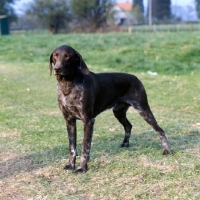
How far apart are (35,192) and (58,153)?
59.1 inches

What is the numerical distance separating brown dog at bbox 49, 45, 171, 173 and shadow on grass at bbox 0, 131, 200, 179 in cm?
38

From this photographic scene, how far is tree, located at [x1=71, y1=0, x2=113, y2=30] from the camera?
143 ft

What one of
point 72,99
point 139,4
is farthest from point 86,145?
point 139,4

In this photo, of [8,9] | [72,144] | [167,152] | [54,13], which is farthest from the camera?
[8,9]

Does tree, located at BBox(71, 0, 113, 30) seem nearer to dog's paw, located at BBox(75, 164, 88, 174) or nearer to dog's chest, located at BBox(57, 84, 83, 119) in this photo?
dog's chest, located at BBox(57, 84, 83, 119)

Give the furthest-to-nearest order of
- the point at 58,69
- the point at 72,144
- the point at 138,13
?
the point at 138,13 → the point at 72,144 → the point at 58,69

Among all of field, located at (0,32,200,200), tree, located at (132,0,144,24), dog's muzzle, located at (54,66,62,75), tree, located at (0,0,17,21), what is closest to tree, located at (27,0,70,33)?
tree, located at (0,0,17,21)

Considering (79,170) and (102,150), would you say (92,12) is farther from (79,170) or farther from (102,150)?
(79,170)

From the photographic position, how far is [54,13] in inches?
1805

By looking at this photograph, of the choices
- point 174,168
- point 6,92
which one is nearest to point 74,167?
point 174,168

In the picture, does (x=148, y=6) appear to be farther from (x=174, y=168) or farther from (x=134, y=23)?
(x=174, y=168)

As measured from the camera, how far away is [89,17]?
44.4 metres

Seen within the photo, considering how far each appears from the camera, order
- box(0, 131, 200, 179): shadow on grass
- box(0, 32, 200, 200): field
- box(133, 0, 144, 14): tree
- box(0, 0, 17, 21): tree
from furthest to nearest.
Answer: box(133, 0, 144, 14): tree < box(0, 0, 17, 21): tree < box(0, 131, 200, 179): shadow on grass < box(0, 32, 200, 200): field

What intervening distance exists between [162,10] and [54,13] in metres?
10.3
